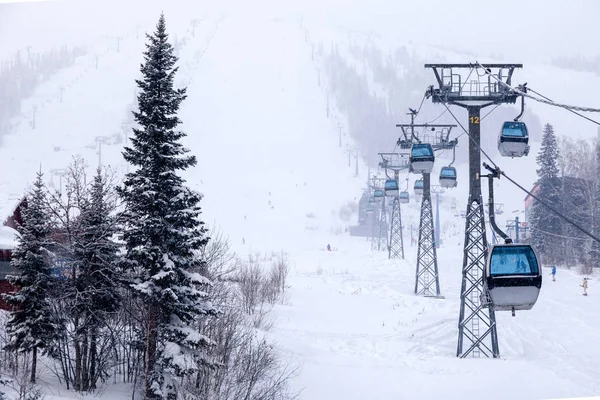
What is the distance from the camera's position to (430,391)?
13.1 metres

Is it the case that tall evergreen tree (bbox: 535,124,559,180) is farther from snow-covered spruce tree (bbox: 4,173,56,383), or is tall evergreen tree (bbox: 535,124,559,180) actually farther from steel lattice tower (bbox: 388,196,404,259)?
snow-covered spruce tree (bbox: 4,173,56,383)

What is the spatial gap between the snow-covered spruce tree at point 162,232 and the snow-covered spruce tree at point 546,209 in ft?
134

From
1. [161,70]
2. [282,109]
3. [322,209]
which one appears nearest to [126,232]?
[161,70]

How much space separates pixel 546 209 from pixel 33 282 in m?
43.3

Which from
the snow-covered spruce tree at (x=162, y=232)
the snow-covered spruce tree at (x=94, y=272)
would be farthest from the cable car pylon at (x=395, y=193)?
the snow-covered spruce tree at (x=162, y=232)

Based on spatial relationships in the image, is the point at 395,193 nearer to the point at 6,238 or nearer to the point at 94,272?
the point at 6,238

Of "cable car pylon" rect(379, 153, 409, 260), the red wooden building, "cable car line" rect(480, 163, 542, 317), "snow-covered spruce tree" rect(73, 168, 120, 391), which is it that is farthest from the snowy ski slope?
"cable car line" rect(480, 163, 542, 317)

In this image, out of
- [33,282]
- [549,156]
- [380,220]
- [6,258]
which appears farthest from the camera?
[380,220]

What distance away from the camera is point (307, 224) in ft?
259

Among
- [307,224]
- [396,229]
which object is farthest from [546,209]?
[307,224]

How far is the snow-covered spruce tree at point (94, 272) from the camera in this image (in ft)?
40.3

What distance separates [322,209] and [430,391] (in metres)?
76.6

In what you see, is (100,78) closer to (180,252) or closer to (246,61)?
(246,61)

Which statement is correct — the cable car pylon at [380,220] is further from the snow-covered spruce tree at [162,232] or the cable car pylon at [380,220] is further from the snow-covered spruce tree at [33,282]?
the snow-covered spruce tree at [162,232]
